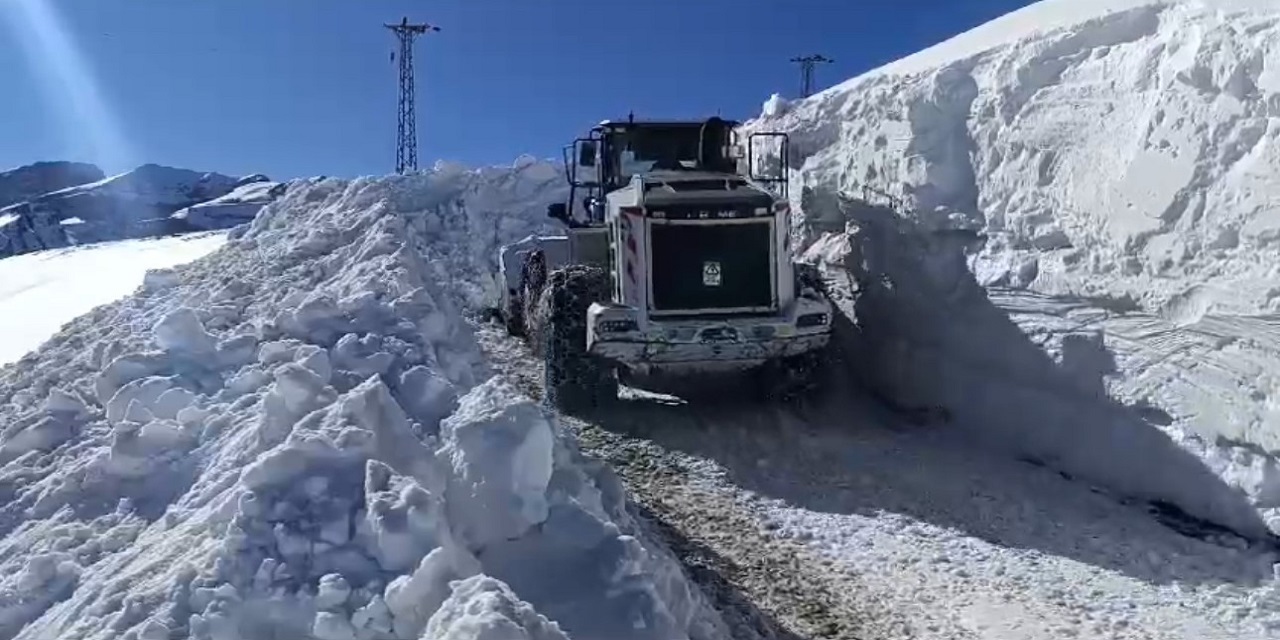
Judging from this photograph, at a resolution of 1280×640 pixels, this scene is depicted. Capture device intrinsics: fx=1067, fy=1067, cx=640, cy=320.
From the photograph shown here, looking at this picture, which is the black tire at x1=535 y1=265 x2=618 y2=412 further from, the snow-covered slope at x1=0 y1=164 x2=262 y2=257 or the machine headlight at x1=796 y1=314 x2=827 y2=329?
the snow-covered slope at x1=0 y1=164 x2=262 y2=257

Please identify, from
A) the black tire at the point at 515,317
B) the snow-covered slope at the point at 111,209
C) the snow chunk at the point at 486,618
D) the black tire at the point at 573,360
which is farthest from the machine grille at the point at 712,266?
the snow-covered slope at the point at 111,209

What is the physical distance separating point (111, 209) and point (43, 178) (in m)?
15.8

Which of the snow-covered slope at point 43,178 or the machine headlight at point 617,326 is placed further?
the snow-covered slope at point 43,178

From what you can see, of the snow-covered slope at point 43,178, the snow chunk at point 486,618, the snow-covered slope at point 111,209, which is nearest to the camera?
the snow chunk at point 486,618

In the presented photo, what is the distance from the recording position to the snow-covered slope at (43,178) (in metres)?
59.2

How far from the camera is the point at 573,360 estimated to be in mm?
9828

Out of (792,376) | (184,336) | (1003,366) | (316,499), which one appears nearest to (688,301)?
(792,376)

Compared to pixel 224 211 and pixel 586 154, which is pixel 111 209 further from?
pixel 586 154

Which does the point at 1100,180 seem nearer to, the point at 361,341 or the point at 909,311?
the point at 909,311

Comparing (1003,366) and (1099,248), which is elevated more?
(1099,248)

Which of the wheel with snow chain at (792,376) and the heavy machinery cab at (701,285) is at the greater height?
the heavy machinery cab at (701,285)

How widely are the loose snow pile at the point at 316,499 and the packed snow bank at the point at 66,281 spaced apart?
17.2ft

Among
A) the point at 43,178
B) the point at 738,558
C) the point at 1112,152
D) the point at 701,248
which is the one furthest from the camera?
the point at 43,178

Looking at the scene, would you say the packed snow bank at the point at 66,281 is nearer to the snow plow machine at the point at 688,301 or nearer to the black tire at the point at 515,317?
the black tire at the point at 515,317
